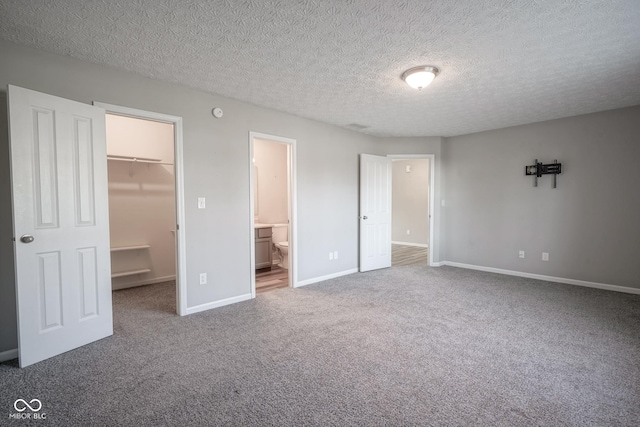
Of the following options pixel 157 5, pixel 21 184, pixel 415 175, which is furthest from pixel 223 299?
pixel 415 175

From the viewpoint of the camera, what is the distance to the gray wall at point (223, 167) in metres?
2.43

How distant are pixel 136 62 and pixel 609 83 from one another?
4.56 metres

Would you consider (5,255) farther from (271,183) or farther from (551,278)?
(551,278)

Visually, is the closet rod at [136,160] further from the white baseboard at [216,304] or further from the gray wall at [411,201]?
the gray wall at [411,201]

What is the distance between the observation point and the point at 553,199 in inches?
182

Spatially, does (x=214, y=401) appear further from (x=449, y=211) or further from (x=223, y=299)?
(x=449, y=211)

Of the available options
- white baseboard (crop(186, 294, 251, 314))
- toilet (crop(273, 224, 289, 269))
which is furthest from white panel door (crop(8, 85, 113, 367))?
toilet (crop(273, 224, 289, 269))

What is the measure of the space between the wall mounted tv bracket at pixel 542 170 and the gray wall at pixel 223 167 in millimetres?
1485

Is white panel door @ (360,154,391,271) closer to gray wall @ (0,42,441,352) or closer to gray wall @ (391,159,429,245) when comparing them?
gray wall @ (0,42,441,352)

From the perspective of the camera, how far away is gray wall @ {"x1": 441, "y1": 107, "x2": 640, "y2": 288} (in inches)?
161

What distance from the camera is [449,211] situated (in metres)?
5.81

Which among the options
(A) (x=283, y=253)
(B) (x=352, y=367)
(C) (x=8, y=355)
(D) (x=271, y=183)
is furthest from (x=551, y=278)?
(C) (x=8, y=355)

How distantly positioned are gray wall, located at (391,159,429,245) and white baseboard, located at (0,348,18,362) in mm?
7723
